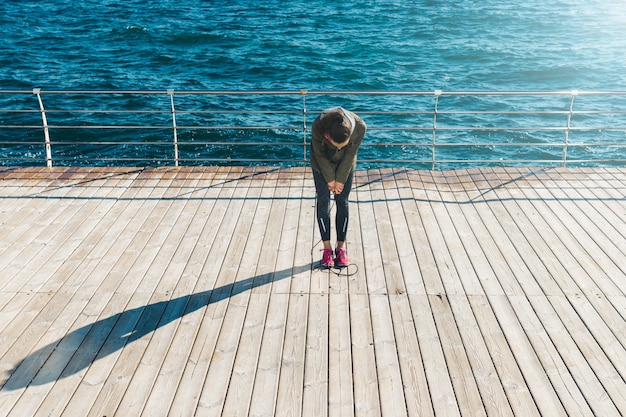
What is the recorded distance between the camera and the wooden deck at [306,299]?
3.90 meters

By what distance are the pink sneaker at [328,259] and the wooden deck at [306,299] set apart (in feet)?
0.32

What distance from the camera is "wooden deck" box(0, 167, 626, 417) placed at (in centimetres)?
390

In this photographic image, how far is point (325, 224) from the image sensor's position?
5.32m

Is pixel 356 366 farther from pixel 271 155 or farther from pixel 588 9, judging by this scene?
pixel 588 9

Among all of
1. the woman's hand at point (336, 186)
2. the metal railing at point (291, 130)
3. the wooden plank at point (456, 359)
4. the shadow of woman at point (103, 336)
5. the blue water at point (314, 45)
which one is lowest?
the metal railing at point (291, 130)

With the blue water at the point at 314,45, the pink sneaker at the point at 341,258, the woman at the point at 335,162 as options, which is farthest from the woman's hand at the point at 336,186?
the blue water at the point at 314,45

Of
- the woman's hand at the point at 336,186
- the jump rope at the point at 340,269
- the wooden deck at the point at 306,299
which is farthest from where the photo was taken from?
the jump rope at the point at 340,269

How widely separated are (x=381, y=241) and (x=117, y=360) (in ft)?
9.04

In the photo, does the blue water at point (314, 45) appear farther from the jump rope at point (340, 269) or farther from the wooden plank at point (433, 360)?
the wooden plank at point (433, 360)

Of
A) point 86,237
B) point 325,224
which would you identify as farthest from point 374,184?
point 86,237

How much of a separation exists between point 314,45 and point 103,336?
22918mm

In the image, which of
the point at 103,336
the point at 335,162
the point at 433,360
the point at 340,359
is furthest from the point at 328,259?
the point at 103,336

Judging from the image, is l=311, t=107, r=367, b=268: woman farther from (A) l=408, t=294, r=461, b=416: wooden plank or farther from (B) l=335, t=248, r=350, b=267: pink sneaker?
(A) l=408, t=294, r=461, b=416: wooden plank

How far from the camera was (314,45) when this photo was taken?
85.0ft
